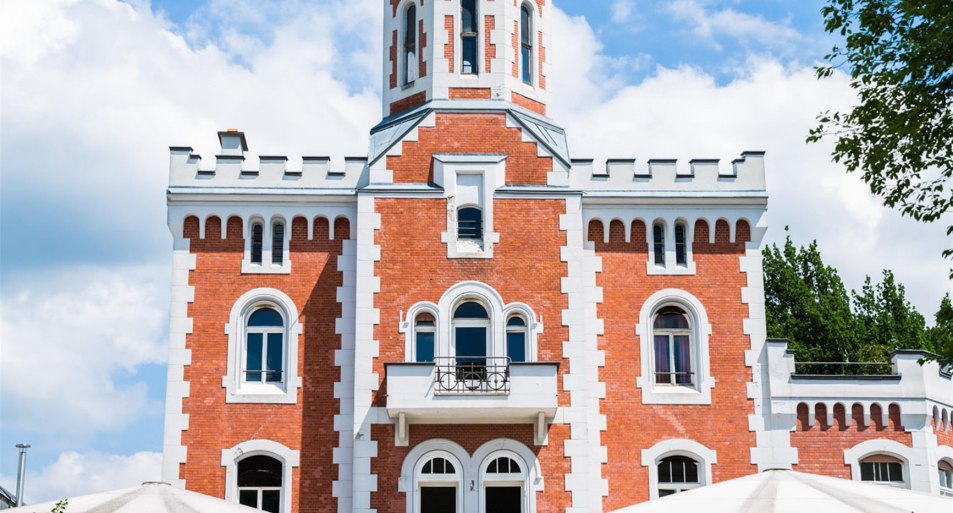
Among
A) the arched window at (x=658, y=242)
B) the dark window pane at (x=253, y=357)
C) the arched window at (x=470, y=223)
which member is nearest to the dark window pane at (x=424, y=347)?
the arched window at (x=470, y=223)

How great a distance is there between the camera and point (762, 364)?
27.7 meters

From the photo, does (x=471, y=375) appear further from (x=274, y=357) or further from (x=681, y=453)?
(x=681, y=453)

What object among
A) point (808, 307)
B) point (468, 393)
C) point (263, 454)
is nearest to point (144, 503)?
point (263, 454)

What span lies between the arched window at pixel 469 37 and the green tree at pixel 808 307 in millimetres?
18329

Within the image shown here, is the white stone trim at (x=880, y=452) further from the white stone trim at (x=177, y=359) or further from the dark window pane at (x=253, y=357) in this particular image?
the white stone trim at (x=177, y=359)

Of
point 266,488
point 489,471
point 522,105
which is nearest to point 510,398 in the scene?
point 489,471

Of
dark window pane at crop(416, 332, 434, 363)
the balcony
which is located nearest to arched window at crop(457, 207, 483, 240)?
dark window pane at crop(416, 332, 434, 363)

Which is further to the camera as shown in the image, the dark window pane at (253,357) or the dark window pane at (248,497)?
the dark window pane at (253,357)

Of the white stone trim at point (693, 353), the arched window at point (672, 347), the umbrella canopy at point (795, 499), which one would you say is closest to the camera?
Answer: the umbrella canopy at point (795, 499)

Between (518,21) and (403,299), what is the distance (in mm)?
7251

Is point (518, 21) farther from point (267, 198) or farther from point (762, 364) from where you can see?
point (762, 364)

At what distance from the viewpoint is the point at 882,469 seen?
27.6 metres

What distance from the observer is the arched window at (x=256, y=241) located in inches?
1097

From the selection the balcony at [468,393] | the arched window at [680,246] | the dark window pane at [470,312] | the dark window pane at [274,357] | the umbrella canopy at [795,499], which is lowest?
the umbrella canopy at [795,499]
